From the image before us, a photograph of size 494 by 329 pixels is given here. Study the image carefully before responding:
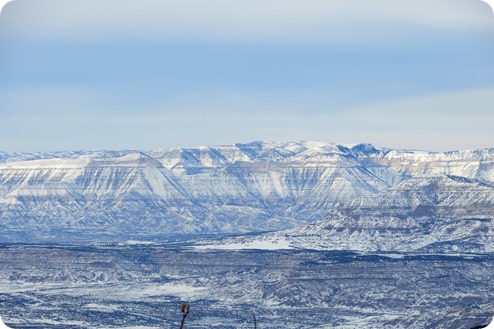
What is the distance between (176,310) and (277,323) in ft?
51.5

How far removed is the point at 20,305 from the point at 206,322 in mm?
30869

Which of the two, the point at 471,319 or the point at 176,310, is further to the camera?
the point at 176,310

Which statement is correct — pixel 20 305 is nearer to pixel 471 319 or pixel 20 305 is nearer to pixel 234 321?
pixel 234 321

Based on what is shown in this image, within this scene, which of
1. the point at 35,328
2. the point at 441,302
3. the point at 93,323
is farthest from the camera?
the point at 441,302

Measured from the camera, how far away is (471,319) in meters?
146

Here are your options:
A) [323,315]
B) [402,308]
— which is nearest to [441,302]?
[402,308]

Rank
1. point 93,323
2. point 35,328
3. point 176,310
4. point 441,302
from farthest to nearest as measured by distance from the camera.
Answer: point 441,302 → point 176,310 → point 93,323 → point 35,328

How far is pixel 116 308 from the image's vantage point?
192125mm

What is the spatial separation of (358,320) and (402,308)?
1832 centimetres

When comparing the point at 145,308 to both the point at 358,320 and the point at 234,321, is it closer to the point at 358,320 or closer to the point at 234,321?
the point at 234,321

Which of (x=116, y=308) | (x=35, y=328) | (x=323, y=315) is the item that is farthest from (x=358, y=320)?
(x=35, y=328)

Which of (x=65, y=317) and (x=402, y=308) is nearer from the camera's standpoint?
(x=65, y=317)

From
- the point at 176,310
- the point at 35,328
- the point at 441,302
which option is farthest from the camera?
the point at 441,302

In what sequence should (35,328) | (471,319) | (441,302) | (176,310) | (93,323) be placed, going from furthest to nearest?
(441,302), (176,310), (93,323), (35,328), (471,319)
